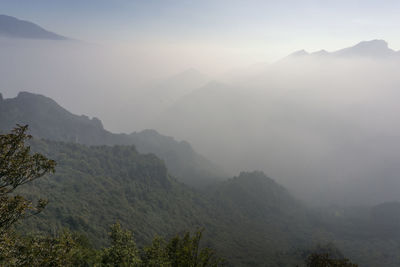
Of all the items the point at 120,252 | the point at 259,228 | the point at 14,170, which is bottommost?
the point at 259,228

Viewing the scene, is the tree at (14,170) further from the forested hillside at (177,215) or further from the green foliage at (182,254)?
the forested hillside at (177,215)

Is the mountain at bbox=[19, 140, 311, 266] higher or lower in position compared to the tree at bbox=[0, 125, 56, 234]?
lower

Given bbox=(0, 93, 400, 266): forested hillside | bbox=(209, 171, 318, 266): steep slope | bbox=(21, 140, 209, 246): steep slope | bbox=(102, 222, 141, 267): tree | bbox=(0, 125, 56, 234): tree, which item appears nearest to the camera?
bbox=(0, 125, 56, 234): tree

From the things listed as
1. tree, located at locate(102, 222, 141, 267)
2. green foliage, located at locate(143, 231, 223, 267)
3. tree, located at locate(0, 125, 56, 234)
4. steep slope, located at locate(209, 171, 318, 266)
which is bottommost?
steep slope, located at locate(209, 171, 318, 266)

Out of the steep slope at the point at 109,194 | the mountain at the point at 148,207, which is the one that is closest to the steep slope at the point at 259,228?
the mountain at the point at 148,207

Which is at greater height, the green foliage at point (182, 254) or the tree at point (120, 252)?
the green foliage at point (182, 254)

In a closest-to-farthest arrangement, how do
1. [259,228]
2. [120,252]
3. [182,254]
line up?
[182,254] → [120,252] → [259,228]

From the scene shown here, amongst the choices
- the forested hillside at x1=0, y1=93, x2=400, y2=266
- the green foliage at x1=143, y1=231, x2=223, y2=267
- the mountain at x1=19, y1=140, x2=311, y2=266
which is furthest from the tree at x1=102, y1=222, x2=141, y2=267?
the forested hillside at x1=0, y1=93, x2=400, y2=266

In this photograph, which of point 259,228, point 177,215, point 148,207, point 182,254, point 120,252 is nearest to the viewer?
point 182,254

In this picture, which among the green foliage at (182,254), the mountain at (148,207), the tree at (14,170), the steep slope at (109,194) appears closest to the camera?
the tree at (14,170)

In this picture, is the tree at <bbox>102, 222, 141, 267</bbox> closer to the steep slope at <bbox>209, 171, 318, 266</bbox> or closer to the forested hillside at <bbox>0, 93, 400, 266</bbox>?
the forested hillside at <bbox>0, 93, 400, 266</bbox>

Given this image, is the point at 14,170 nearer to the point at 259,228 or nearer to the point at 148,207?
the point at 148,207

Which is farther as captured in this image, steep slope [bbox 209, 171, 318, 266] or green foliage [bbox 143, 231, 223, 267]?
steep slope [bbox 209, 171, 318, 266]

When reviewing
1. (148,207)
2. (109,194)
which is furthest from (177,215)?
(109,194)
